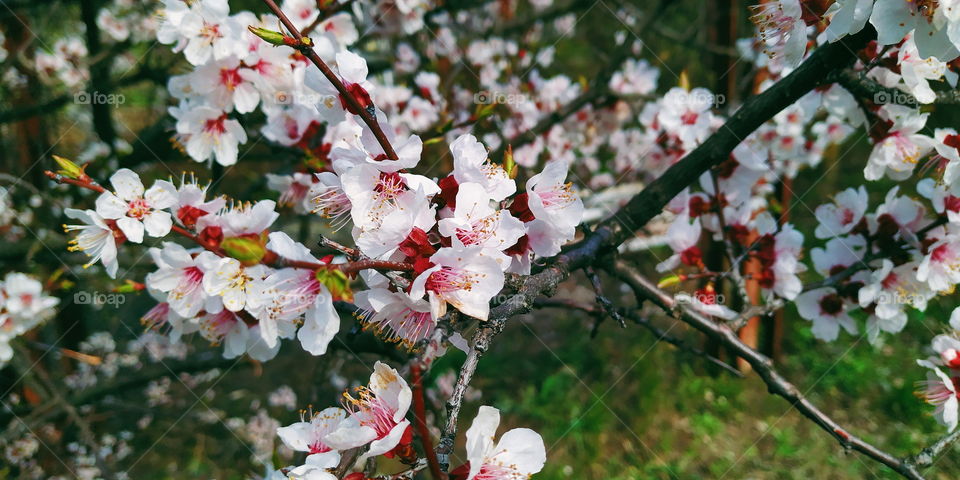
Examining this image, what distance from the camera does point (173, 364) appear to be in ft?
6.22

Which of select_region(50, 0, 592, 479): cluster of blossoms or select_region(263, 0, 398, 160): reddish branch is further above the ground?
select_region(263, 0, 398, 160): reddish branch

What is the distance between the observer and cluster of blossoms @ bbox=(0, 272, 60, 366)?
76.6 inches

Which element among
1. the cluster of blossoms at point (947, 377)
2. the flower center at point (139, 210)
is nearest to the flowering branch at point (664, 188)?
the cluster of blossoms at point (947, 377)

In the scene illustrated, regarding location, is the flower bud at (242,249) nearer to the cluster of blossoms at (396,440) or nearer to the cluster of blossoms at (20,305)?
the cluster of blossoms at (396,440)

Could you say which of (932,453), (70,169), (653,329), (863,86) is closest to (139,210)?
(70,169)

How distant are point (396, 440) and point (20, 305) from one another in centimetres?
204

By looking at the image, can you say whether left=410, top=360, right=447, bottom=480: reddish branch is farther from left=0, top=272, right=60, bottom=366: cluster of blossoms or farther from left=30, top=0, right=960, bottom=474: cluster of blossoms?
left=0, top=272, right=60, bottom=366: cluster of blossoms

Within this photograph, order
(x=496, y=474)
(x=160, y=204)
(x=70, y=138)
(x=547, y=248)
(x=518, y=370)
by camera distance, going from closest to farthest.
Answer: (x=496, y=474)
(x=547, y=248)
(x=160, y=204)
(x=518, y=370)
(x=70, y=138)

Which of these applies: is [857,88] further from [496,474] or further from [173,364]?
[173,364]

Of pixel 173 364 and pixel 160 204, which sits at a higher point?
pixel 160 204

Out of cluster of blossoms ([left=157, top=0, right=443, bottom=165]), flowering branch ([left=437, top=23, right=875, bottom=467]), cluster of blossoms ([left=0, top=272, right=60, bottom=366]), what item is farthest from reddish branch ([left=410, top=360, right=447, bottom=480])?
cluster of blossoms ([left=0, top=272, right=60, bottom=366])

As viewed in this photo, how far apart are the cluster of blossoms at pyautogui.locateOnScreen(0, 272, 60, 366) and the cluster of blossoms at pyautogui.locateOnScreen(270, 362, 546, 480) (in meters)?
1.76

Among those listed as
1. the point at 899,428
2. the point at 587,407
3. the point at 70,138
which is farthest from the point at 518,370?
the point at 70,138

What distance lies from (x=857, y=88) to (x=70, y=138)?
6821 millimetres
